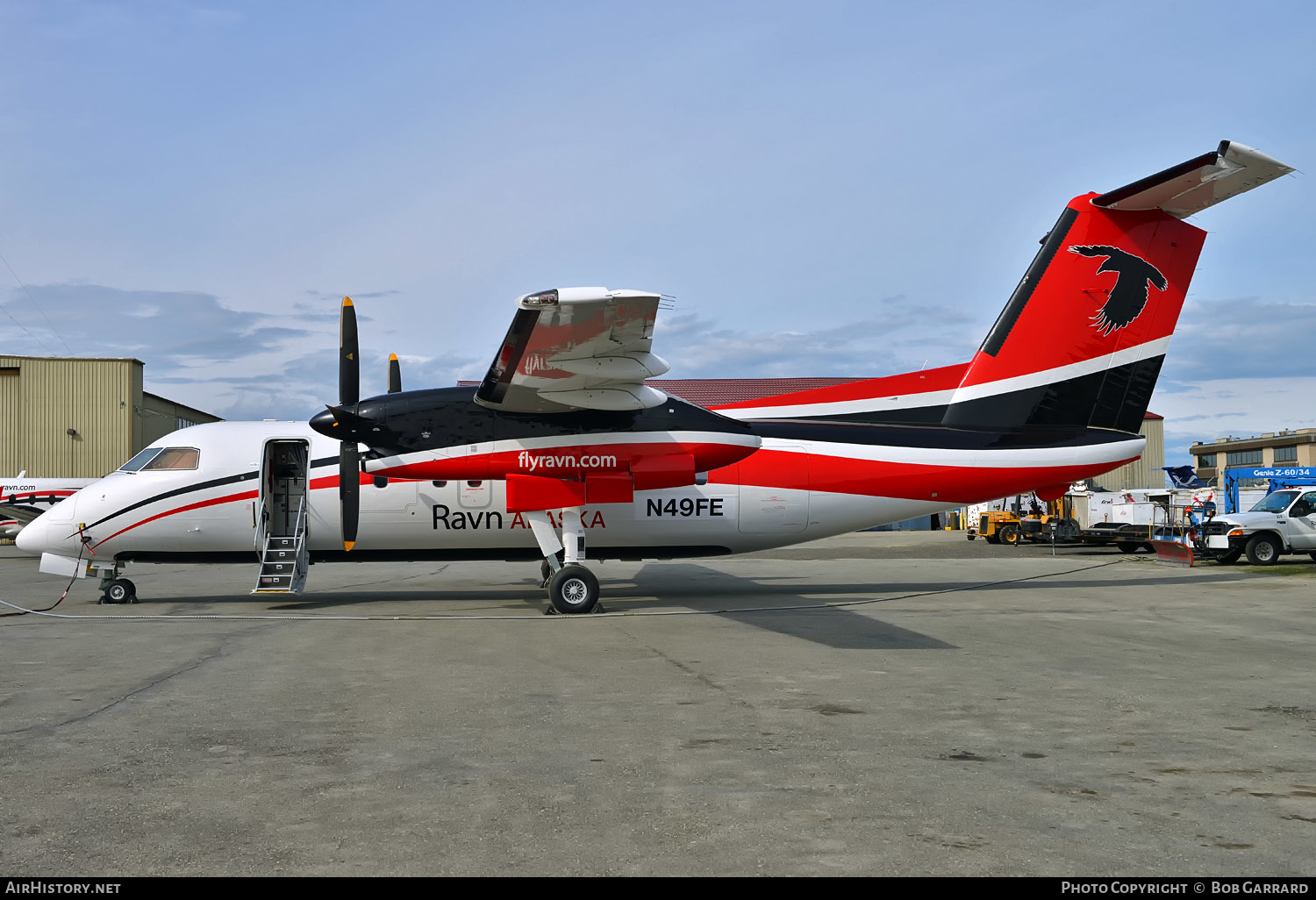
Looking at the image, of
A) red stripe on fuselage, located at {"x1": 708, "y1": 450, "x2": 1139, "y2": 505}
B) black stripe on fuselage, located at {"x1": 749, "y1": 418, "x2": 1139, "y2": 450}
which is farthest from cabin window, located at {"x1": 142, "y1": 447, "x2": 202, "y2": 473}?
black stripe on fuselage, located at {"x1": 749, "y1": 418, "x2": 1139, "y2": 450}

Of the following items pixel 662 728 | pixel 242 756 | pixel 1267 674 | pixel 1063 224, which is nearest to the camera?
pixel 242 756

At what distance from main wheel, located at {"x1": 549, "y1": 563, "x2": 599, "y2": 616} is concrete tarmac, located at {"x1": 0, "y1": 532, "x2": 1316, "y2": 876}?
1.50 feet

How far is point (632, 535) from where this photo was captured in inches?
580

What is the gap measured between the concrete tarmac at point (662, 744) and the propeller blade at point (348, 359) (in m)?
3.20

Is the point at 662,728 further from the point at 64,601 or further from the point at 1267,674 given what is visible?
the point at 64,601

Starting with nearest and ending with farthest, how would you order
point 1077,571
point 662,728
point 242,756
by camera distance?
point 242,756 → point 662,728 → point 1077,571

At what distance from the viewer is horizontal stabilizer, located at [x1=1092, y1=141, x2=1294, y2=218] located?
39.1 feet

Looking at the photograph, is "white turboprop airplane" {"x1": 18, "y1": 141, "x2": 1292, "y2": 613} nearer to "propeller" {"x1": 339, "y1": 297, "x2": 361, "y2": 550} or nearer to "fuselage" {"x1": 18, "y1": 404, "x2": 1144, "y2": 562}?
"fuselage" {"x1": 18, "y1": 404, "x2": 1144, "y2": 562}

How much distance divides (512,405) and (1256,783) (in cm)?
972

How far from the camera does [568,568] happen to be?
1288 centimetres

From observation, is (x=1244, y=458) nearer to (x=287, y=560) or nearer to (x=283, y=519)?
(x=283, y=519)

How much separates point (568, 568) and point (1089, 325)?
9.36 m

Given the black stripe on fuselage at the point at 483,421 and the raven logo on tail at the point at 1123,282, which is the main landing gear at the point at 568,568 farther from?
the raven logo on tail at the point at 1123,282
